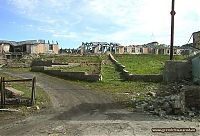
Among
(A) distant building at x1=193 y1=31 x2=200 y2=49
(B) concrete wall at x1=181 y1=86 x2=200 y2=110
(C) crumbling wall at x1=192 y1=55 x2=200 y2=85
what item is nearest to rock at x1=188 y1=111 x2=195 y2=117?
(B) concrete wall at x1=181 y1=86 x2=200 y2=110

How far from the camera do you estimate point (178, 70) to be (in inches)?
1039

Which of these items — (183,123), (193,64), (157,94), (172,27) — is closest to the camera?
(183,123)

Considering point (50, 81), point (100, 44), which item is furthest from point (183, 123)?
point (100, 44)

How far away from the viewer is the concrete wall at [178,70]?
85.6ft

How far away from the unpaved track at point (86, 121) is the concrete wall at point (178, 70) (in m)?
7.05

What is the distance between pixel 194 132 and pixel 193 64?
12214 millimetres

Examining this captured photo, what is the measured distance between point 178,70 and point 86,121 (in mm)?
12537

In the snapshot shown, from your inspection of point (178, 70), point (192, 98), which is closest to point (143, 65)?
point (178, 70)

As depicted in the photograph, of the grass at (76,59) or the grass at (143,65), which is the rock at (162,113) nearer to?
the grass at (143,65)

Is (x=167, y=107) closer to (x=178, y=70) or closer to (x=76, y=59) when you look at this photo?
(x=178, y=70)

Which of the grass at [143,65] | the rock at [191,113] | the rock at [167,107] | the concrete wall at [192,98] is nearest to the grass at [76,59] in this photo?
the grass at [143,65]

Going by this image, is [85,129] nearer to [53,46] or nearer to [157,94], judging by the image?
[157,94]

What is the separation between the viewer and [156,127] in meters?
14.7

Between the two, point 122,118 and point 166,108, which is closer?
point 122,118
